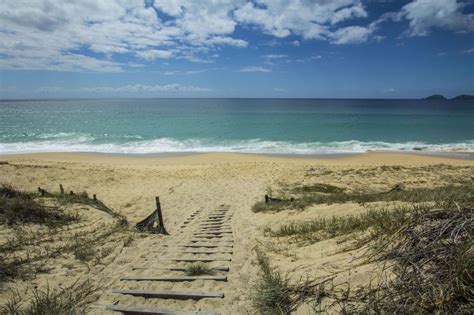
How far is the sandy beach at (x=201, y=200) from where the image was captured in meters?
4.27

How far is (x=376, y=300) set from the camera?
2.81 meters

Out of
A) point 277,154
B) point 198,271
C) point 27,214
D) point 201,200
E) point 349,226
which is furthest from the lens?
point 277,154

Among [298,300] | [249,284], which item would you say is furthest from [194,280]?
[298,300]

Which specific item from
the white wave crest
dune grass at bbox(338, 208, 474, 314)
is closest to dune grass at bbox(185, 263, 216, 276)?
dune grass at bbox(338, 208, 474, 314)

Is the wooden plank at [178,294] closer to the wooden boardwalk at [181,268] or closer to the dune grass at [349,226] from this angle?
the wooden boardwalk at [181,268]

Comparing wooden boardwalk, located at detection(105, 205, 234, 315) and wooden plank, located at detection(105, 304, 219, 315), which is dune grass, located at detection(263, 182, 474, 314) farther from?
wooden boardwalk, located at detection(105, 205, 234, 315)

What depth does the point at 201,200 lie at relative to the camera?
12.9 m

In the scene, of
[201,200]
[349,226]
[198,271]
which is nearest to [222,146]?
[201,200]

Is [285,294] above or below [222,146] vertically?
above

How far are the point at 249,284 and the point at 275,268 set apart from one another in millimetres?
566

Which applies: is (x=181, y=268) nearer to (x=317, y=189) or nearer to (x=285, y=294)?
(x=285, y=294)

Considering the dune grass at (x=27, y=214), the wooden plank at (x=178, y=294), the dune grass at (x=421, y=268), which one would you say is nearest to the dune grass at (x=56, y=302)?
the wooden plank at (x=178, y=294)

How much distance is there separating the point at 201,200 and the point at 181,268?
793cm

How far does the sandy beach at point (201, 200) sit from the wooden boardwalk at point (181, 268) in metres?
0.07
